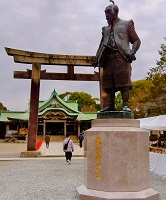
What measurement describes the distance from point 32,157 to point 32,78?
470cm

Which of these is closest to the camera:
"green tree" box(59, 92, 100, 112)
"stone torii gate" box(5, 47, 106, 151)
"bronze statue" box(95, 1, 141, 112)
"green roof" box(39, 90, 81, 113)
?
"bronze statue" box(95, 1, 141, 112)

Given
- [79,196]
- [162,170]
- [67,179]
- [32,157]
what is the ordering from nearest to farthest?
[79,196] → [67,179] → [162,170] → [32,157]

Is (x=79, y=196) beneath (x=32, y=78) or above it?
beneath

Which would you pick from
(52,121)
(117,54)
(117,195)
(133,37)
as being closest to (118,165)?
(117,195)

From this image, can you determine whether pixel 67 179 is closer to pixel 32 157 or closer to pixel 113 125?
pixel 113 125

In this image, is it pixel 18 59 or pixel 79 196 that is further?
pixel 18 59

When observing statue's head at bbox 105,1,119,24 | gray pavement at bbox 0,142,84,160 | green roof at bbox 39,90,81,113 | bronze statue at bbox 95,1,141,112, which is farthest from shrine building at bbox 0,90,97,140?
statue's head at bbox 105,1,119,24

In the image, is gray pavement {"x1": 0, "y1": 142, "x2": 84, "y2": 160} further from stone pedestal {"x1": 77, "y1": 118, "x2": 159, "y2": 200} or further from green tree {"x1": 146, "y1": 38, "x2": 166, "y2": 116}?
stone pedestal {"x1": 77, "y1": 118, "x2": 159, "y2": 200}

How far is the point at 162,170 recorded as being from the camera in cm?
992

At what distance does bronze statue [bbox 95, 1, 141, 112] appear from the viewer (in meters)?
5.58

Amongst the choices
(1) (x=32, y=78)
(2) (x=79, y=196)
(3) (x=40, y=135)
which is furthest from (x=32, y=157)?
(3) (x=40, y=135)

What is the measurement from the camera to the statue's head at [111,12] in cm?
564

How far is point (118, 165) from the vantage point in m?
4.72

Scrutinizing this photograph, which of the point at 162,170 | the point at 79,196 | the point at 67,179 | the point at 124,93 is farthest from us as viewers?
the point at 162,170
